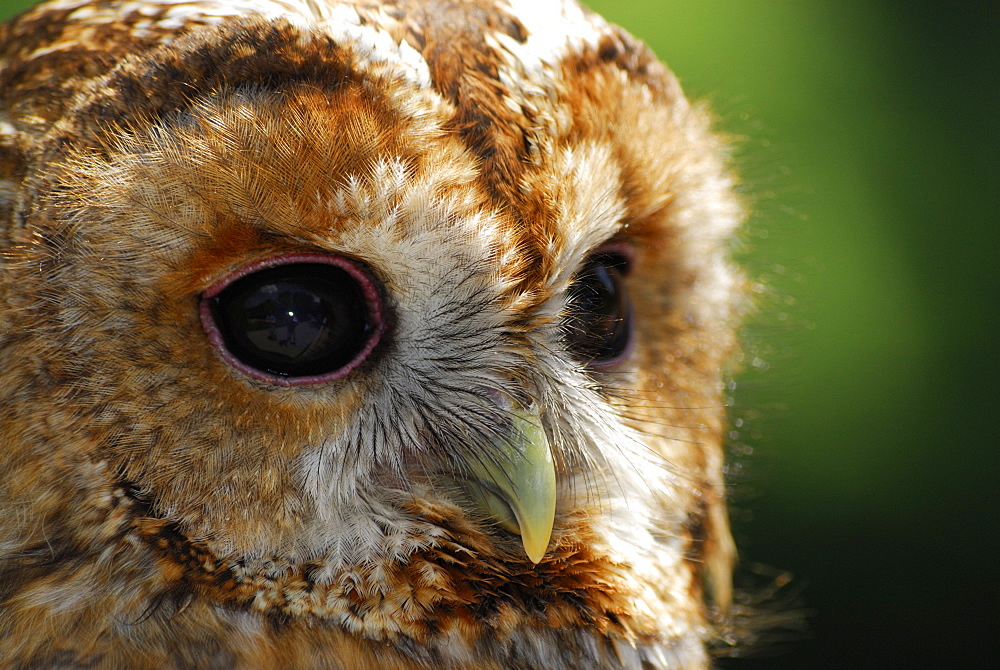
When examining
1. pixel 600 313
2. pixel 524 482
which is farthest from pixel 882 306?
pixel 524 482

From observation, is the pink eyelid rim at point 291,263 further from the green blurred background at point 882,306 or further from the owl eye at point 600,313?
the green blurred background at point 882,306

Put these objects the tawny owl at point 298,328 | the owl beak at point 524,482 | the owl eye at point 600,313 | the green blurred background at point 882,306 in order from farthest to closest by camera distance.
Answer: the green blurred background at point 882,306
the owl eye at point 600,313
the owl beak at point 524,482
the tawny owl at point 298,328

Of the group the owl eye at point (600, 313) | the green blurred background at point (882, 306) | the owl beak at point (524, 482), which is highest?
the green blurred background at point (882, 306)

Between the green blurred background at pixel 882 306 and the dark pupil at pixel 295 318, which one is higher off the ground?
the green blurred background at pixel 882 306

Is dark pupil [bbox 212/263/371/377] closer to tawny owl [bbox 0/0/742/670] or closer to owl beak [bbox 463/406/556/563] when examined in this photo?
tawny owl [bbox 0/0/742/670]

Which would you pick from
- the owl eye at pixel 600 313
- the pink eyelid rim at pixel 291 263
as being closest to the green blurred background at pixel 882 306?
the owl eye at pixel 600 313

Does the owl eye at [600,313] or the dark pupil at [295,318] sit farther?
the owl eye at [600,313]
